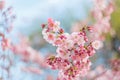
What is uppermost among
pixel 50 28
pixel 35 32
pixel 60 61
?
pixel 35 32

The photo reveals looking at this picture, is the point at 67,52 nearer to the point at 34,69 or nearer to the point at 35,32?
the point at 34,69

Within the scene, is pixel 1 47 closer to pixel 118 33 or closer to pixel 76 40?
pixel 76 40

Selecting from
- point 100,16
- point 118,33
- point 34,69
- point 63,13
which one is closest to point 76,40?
point 100,16

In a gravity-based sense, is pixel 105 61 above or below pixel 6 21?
above

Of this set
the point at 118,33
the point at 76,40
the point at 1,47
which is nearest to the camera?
the point at 76,40

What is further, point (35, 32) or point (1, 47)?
point (35, 32)

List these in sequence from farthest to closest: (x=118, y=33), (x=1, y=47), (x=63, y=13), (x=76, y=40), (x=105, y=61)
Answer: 1. (x=63, y=13)
2. (x=118, y=33)
3. (x=105, y=61)
4. (x=1, y=47)
5. (x=76, y=40)
